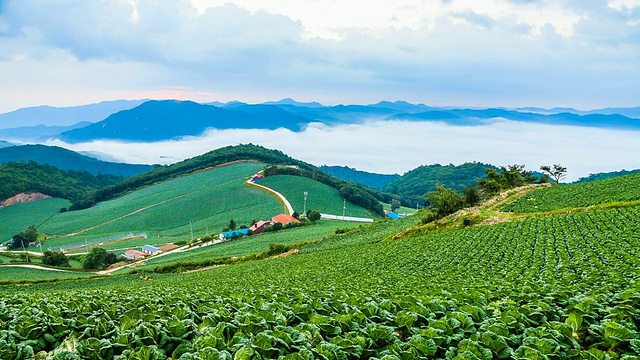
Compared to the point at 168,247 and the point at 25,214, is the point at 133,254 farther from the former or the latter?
the point at 25,214

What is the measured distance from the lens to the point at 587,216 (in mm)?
34906

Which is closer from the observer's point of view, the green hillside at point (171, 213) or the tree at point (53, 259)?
the tree at point (53, 259)

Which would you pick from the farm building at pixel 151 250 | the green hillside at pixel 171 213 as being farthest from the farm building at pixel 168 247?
the green hillside at pixel 171 213

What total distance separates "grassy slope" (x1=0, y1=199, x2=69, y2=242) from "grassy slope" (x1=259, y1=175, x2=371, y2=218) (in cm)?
6859

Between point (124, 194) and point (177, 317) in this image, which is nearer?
point (177, 317)

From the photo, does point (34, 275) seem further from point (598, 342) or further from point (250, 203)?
point (598, 342)

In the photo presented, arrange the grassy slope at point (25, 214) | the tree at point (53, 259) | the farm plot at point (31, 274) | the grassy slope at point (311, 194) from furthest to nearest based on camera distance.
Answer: the grassy slope at point (311, 194), the grassy slope at point (25, 214), the tree at point (53, 259), the farm plot at point (31, 274)

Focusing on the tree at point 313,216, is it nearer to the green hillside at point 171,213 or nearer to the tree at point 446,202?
the green hillside at point 171,213

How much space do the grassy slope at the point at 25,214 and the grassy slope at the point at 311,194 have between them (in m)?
68.6

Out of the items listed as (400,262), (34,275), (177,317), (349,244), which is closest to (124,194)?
(34,275)

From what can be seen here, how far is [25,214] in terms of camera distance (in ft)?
383

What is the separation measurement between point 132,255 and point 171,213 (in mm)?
33402

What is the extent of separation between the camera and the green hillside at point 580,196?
41.2 metres

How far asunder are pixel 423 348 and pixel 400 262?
77.6 ft
